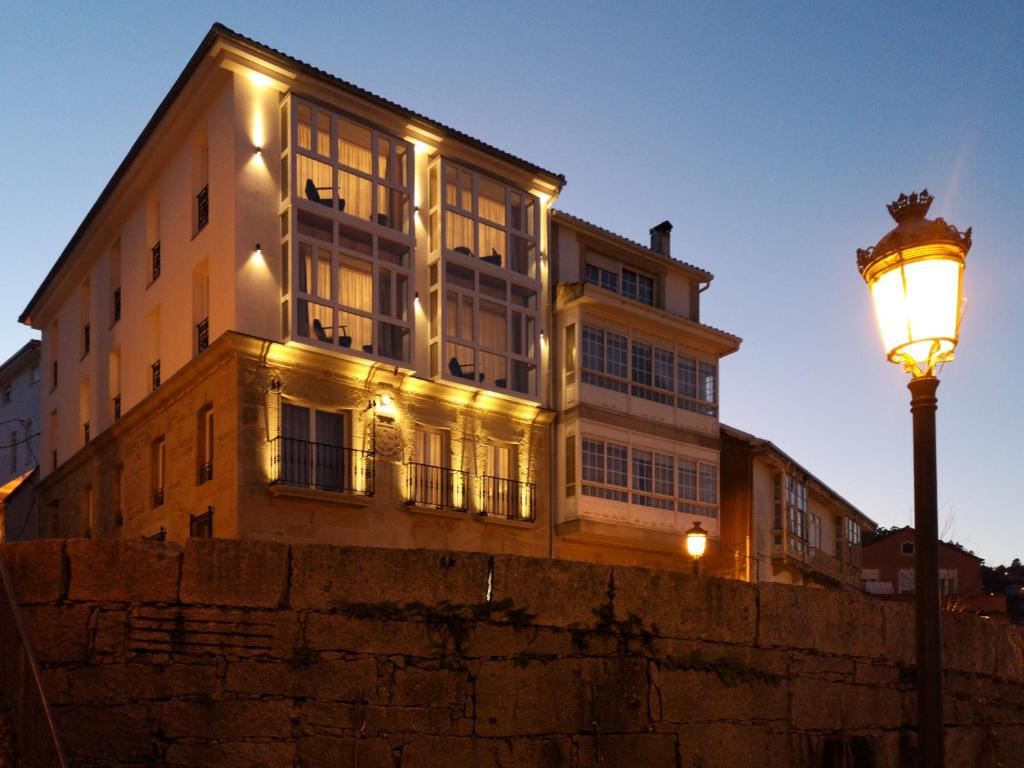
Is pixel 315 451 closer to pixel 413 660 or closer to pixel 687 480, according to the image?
pixel 687 480

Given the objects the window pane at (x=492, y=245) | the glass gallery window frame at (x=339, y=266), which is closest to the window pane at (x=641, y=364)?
the window pane at (x=492, y=245)

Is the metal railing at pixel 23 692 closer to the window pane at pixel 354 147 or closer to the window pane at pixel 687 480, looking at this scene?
the window pane at pixel 354 147

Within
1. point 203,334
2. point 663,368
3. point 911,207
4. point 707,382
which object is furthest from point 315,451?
point 911,207

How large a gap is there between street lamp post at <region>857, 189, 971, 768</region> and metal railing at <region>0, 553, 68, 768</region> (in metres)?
4.37

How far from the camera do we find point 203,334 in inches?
862

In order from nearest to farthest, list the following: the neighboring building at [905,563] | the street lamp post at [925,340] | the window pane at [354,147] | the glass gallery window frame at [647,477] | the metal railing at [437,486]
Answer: the street lamp post at [925,340], the window pane at [354,147], the metal railing at [437,486], the glass gallery window frame at [647,477], the neighboring building at [905,563]

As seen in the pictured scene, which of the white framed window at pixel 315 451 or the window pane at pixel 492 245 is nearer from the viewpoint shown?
the white framed window at pixel 315 451

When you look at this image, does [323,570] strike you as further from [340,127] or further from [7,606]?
[340,127]

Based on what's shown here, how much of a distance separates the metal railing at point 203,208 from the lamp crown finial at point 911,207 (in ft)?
58.5

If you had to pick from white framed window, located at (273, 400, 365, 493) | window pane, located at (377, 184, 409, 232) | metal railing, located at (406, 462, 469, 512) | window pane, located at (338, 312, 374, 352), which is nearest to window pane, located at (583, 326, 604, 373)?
metal railing, located at (406, 462, 469, 512)

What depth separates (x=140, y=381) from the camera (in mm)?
24938

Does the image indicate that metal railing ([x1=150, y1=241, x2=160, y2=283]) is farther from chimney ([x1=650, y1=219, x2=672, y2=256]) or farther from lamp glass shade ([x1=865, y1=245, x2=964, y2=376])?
lamp glass shade ([x1=865, y1=245, x2=964, y2=376])

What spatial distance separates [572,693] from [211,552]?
260cm

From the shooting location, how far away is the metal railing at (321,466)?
68.0 ft
